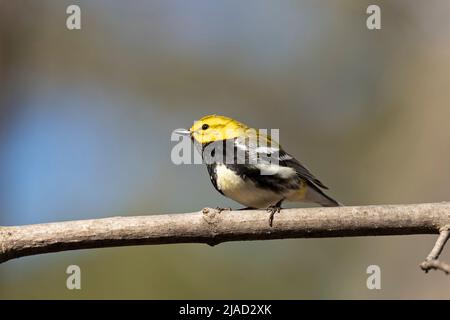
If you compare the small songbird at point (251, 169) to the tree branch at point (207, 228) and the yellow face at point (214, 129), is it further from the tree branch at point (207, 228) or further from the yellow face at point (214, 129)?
the tree branch at point (207, 228)

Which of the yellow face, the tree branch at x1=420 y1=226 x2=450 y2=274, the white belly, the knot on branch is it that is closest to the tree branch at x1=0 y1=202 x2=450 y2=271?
the knot on branch

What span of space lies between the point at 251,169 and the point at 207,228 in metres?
1.20

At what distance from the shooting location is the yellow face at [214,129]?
497 centimetres

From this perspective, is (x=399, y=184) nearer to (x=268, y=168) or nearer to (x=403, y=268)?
(x=403, y=268)

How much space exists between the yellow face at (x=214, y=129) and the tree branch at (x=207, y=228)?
172cm

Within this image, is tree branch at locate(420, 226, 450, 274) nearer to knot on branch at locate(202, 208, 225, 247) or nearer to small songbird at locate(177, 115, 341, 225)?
knot on branch at locate(202, 208, 225, 247)

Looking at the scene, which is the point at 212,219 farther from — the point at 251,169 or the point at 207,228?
the point at 251,169

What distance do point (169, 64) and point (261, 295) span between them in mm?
3041

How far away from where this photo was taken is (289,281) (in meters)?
Answer: 6.68

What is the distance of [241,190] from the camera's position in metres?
4.36

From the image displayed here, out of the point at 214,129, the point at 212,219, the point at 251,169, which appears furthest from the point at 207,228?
the point at 214,129

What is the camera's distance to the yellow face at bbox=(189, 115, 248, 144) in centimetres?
497

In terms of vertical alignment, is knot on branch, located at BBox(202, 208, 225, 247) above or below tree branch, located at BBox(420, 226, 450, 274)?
above

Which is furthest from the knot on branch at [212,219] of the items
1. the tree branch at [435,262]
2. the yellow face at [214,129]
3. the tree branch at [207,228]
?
the yellow face at [214,129]
